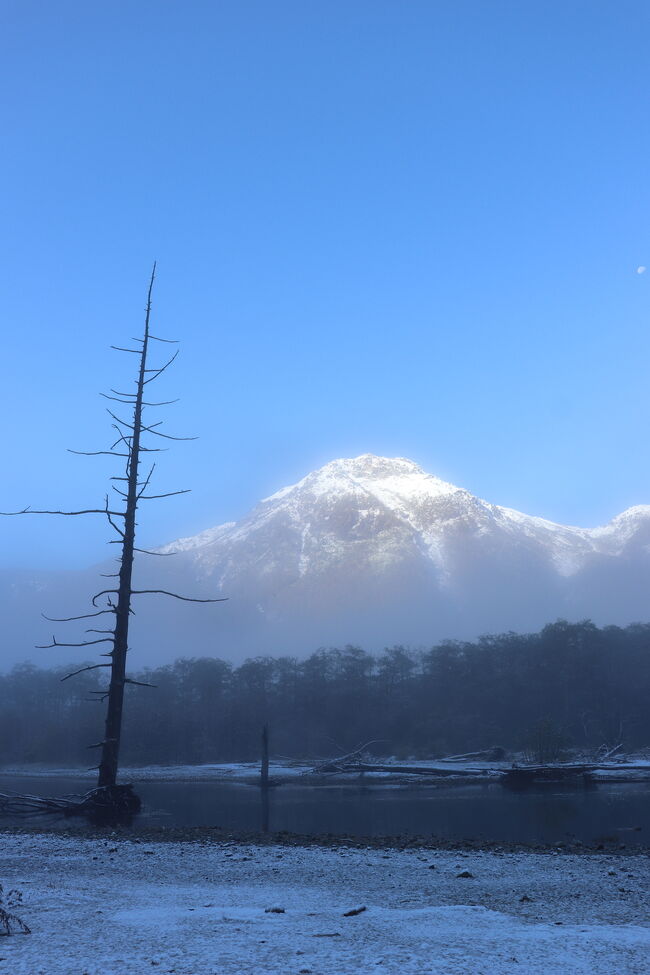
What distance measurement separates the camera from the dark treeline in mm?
49875

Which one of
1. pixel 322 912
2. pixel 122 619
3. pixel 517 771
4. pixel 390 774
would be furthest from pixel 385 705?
pixel 322 912

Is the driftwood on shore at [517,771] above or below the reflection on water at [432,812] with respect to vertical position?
below

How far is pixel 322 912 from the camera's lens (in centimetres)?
630

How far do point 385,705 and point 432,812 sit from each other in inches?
1611

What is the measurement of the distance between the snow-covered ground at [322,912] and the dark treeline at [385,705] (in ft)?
129

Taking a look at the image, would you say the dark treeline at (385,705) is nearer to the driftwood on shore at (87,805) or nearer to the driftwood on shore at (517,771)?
the driftwood on shore at (517,771)

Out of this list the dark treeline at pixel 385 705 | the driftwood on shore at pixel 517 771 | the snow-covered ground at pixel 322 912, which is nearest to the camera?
the snow-covered ground at pixel 322 912

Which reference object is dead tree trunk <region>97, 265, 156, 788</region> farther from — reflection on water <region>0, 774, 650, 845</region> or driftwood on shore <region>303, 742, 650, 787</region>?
driftwood on shore <region>303, 742, 650, 787</region>

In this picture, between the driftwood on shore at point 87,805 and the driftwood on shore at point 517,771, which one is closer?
the driftwood on shore at point 87,805

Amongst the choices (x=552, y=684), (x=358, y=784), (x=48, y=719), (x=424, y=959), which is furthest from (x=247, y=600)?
(x=424, y=959)

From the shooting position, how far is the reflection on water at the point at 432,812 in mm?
12883

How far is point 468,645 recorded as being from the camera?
61719 millimetres

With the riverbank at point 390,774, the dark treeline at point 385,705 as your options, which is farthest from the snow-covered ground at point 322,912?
the dark treeline at point 385,705

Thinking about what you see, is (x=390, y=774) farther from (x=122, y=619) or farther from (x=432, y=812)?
→ (x=122, y=619)
